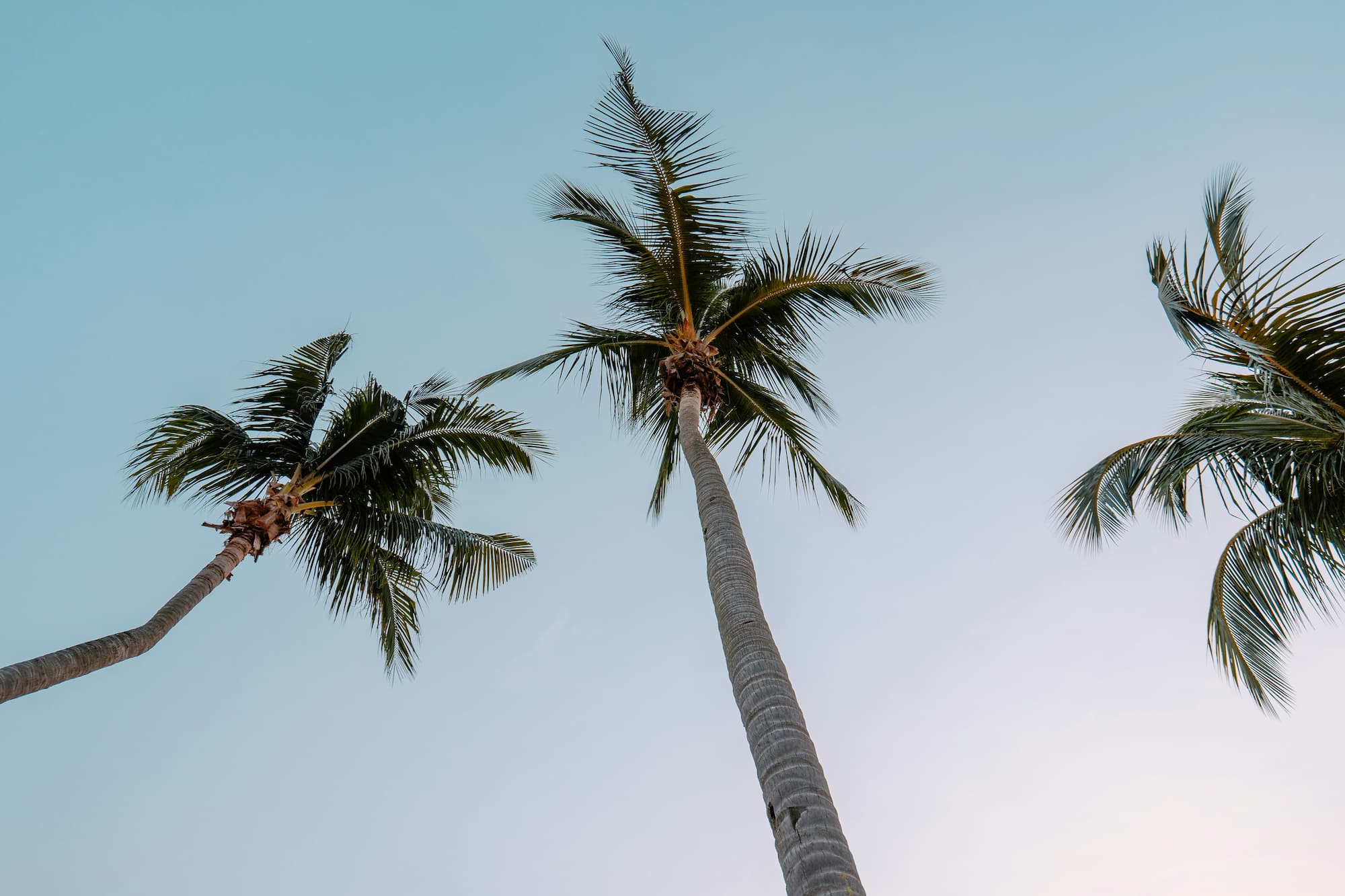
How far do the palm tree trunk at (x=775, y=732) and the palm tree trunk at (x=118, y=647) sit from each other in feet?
19.1

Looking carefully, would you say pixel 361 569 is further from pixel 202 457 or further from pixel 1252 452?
pixel 1252 452

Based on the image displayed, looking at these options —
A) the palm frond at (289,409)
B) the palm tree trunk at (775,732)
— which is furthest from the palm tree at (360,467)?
the palm tree trunk at (775,732)

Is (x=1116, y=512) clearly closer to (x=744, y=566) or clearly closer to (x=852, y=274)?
(x=852, y=274)

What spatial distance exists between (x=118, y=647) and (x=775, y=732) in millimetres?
6896

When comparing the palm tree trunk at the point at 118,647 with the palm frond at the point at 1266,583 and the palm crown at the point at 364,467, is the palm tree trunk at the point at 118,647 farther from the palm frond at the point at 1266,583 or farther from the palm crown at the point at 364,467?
the palm frond at the point at 1266,583

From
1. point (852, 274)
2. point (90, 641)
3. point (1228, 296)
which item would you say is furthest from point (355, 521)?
point (1228, 296)

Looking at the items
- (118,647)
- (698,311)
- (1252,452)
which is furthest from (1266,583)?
(118,647)

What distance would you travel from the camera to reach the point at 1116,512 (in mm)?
8719

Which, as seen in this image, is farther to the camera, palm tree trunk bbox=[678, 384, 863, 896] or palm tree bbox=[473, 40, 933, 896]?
palm tree bbox=[473, 40, 933, 896]

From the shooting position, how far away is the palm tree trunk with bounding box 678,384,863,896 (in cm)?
326

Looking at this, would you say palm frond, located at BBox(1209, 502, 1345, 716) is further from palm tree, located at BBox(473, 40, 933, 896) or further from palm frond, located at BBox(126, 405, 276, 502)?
palm frond, located at BBox(126, 405, 276, 502)

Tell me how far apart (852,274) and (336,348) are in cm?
769

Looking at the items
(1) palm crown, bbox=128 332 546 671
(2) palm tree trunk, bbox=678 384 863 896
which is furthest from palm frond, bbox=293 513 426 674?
(2) palm tree trunk, bbox=678 384 863 896

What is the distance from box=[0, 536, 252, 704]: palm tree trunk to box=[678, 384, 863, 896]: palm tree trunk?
5.83 metres
